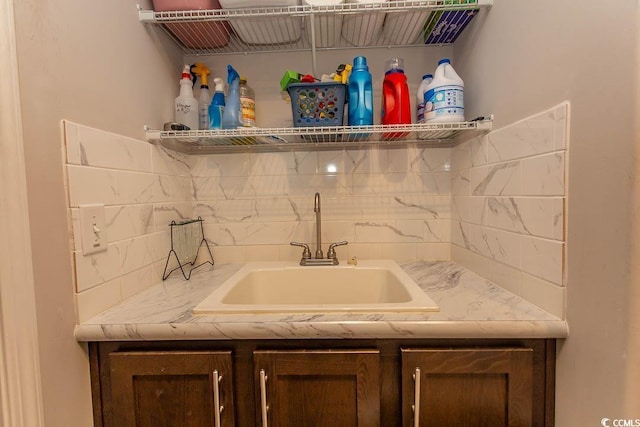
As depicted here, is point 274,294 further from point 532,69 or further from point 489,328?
point 532,69

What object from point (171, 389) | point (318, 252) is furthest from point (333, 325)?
point (318, 252)

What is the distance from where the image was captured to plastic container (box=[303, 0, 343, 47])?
1.01m

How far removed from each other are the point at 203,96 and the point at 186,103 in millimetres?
90

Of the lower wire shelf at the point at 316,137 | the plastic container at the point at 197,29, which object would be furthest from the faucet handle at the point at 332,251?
the plastic container at the point at 197,29

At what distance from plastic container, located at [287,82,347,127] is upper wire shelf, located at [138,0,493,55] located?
18cm

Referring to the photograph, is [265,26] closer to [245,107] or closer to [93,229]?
[245,107]

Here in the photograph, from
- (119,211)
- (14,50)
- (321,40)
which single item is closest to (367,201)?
(321,40)

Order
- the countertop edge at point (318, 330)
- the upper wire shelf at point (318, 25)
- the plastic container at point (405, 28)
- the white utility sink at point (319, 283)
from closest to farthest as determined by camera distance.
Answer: the countertop edge at point (318, 330) < the upper wire shelf at point (318, 25) < the plastic container at point (405, 28) < the white utility sink at point (319, 283)

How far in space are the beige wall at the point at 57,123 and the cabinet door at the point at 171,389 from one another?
94 millimetres

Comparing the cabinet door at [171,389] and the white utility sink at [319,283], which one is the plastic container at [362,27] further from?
the cabinet door at [171,389]

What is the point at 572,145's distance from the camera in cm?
69

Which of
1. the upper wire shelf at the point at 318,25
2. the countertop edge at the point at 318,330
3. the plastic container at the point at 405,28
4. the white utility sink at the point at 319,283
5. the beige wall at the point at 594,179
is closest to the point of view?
the beige wall at the point at 594,179

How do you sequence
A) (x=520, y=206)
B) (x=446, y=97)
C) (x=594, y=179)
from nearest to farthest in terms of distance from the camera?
(x=594, y=179) < (x=520, y=206) < (x=446, y=97)

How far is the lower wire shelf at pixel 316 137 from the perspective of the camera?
41.8 inches
